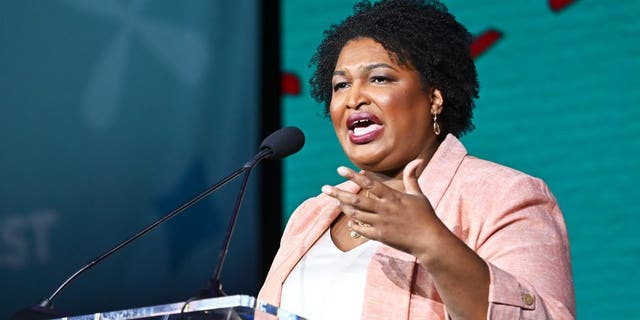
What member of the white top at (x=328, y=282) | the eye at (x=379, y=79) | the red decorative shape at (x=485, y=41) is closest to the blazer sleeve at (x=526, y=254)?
the white top at (x=328, y=282)

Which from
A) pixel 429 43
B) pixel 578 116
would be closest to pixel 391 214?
pixel 429 43

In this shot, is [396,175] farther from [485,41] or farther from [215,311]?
[485,41]

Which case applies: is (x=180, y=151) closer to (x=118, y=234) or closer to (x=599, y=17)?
(x=118, y=234)

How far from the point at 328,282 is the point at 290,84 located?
136cm

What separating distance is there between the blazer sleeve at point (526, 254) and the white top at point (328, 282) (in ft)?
A: 0.87

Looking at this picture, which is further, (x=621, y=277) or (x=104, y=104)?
(x=104, y=104)

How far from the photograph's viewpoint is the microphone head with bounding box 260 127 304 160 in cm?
218

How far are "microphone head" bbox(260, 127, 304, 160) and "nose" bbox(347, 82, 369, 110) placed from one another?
0.13 metres

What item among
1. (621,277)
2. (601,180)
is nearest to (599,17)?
(601,180)

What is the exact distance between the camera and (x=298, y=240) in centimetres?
232

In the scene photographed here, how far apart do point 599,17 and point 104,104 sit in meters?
1.56

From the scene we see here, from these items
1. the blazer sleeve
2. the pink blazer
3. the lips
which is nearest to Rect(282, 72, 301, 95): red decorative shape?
the lips

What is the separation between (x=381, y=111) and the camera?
2.16 metres

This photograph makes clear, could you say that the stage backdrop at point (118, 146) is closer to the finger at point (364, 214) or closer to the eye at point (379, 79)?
the eye at point (379, 79)
